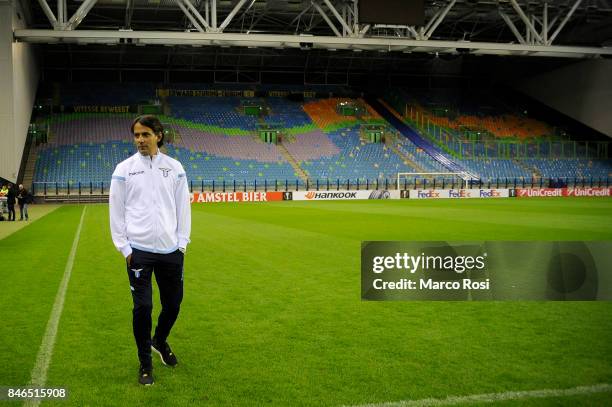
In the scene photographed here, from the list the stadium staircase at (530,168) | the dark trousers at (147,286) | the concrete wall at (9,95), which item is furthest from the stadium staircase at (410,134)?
the dark trousers at (147,286)

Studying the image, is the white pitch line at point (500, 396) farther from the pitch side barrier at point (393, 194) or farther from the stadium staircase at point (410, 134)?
the stadium staircase at point (410, 134)

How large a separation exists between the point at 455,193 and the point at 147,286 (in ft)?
139

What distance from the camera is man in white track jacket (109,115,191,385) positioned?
5.49 m

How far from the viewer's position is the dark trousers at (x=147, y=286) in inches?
217

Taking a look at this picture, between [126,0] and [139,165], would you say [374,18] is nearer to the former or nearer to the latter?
[126,0]

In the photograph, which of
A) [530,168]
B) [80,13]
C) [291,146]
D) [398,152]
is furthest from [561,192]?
[80,13]

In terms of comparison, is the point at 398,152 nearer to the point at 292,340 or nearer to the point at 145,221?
the point at 292,340

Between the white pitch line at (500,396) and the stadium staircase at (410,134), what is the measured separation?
4592 centimetres

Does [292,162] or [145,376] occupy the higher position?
[292,162]

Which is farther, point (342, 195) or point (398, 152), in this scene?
point (398, 152)

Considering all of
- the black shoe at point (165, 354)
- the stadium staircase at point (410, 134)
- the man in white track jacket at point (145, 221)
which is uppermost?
the stadium staircase at point (410, 134)

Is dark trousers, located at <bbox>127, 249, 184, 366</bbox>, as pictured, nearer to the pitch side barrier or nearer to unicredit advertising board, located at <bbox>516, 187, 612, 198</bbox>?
the pitch side barrier

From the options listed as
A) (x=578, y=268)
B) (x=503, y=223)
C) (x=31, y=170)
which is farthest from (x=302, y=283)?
(x=31, y=170)

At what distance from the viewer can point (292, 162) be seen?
50.5 m
